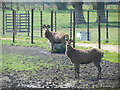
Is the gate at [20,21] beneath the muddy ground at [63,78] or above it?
above

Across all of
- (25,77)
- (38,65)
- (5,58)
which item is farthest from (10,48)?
(25,77)

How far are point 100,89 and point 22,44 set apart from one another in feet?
29.3

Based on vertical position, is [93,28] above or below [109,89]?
above

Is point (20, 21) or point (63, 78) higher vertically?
point (20, 21)

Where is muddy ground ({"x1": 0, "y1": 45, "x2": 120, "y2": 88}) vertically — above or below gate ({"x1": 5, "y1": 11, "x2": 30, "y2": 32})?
below

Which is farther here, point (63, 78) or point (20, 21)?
point (20, 21)

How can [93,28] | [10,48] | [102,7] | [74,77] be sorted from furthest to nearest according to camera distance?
[102,7]
[93,28]
[10,48]
[74,77]

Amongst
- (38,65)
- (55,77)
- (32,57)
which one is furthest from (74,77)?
(32,57)

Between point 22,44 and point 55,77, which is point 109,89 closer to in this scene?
point 55,77

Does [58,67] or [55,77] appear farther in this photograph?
[58,67]

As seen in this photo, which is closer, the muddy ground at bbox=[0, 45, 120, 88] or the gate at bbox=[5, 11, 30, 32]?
the muddy ground at bbox=[0, 45, 120, 88]

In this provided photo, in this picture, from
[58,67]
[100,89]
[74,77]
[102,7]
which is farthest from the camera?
[102,7]

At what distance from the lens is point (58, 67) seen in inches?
499

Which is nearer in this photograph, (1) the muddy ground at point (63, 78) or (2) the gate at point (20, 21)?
(1) the muddy ground at point (63, 78)
